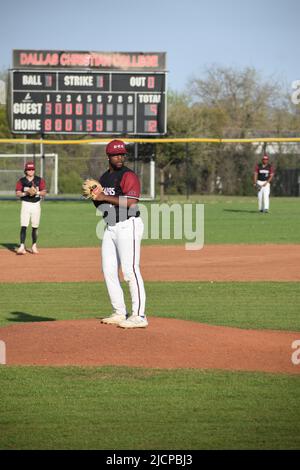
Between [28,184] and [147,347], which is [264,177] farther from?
[147,347]

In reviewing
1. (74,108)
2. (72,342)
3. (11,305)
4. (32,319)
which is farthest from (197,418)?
(74,108)

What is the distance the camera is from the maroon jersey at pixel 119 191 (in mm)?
8828

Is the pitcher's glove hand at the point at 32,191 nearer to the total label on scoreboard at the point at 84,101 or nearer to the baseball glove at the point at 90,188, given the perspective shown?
the baseball glove at the point at 90,188

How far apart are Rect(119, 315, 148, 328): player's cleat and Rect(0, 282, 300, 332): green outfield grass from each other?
5.39 feet

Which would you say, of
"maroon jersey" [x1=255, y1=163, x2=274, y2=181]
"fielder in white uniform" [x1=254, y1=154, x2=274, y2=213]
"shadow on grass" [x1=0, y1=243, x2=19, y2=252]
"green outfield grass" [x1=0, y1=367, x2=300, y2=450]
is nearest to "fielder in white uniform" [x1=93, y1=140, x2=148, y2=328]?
"green outfield grass" [x1=0, y1=367, x2=300, y2=450]

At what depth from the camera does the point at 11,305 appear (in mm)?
11945

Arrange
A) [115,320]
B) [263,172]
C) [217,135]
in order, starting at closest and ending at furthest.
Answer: [115,320] → [263,172] → [217,135]

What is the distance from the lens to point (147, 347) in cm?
827

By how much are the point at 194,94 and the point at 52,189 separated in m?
26.2

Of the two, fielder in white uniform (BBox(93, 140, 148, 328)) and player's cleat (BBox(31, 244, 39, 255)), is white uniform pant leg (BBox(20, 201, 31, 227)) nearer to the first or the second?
player's cleat (BBox(31, 244, 39, 255))

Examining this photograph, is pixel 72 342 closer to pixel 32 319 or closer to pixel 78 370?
pixel 78 370

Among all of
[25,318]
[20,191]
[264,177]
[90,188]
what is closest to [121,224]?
[90,188]

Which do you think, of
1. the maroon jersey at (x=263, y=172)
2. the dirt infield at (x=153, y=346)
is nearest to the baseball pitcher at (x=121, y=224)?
the dirt infield at (x=153, y=346)

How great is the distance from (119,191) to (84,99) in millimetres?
25108
